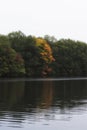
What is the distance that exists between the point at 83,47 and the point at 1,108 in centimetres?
13761

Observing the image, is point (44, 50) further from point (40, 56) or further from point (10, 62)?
point (10, 62)

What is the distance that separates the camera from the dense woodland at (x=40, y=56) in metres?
130

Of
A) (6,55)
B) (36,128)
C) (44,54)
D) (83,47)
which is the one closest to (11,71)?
(6,55)

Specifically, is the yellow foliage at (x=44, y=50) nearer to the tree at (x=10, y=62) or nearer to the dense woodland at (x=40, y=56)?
the dense woodland at (x=40, y=56)

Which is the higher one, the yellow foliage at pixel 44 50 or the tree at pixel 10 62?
the yellow foliage at pixel 44 50

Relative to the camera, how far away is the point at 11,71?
12975 cm

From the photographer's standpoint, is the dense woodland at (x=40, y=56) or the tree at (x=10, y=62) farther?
the dense woodland at (x=40, y=56)

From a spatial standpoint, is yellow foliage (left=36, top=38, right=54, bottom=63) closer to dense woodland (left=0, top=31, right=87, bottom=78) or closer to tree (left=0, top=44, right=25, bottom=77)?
dense woodland (left=0, top=31, right=87, bottom=78)

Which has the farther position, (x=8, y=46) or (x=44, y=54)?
(x=44, y=54)

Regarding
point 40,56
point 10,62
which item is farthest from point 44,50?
point 10,62

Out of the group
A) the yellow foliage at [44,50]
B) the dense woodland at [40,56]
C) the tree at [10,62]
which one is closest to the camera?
the tree at [10,62]

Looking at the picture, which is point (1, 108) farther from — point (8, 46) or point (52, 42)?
point (52, 42)

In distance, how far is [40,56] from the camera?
470ft

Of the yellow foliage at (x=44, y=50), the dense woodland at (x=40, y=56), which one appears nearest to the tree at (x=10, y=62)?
the dense woodland at (x=40, y=56)
